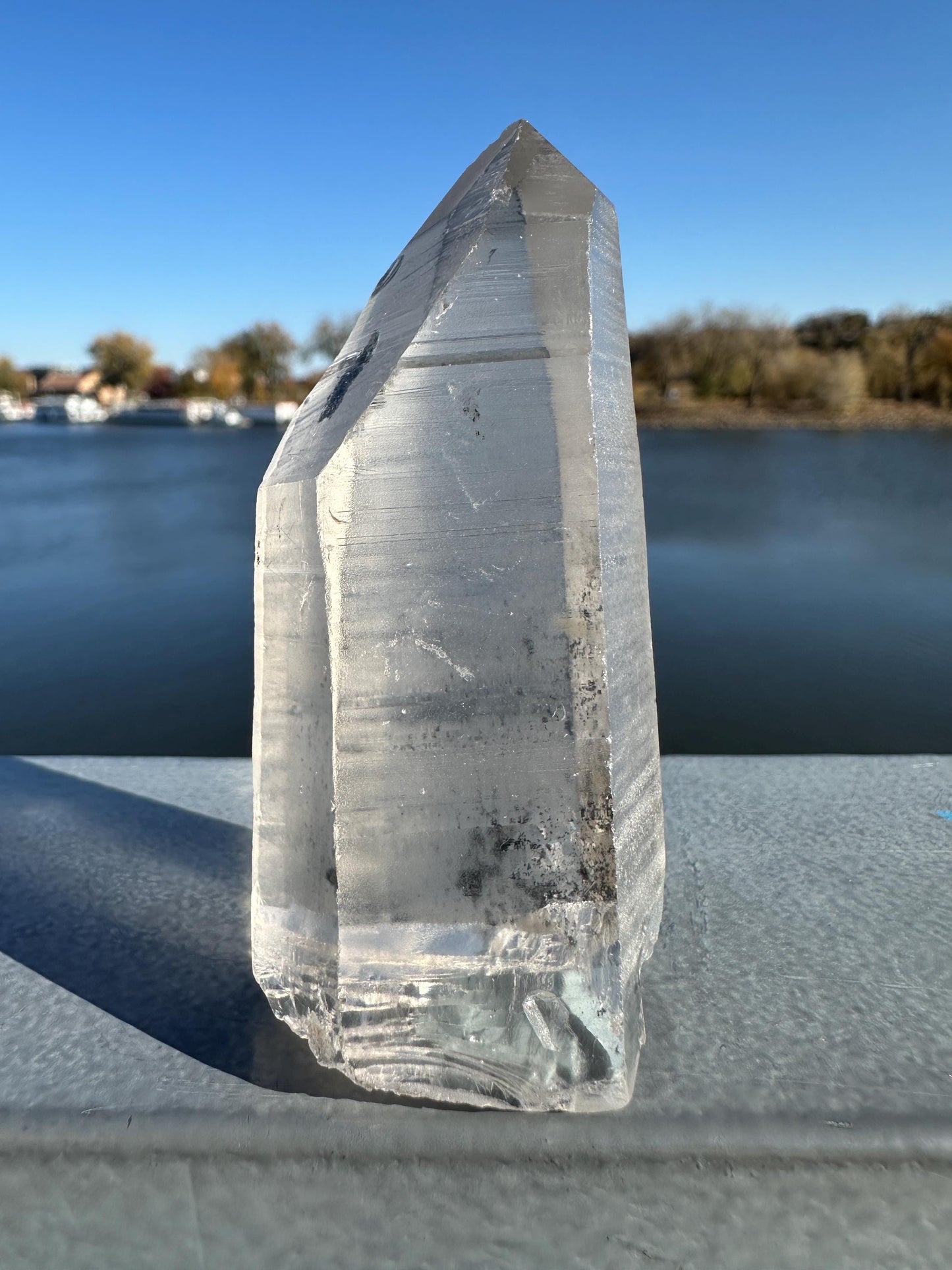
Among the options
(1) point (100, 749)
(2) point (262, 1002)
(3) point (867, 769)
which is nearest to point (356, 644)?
(2) point (262, 1002)

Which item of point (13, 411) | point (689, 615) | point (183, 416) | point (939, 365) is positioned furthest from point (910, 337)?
point (13, 411)

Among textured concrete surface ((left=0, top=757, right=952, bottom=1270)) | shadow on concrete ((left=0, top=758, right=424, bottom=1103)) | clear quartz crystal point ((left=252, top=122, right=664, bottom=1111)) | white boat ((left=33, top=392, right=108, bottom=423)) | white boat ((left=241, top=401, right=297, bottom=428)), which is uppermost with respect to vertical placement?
white boat ((left=33, top=392, right=108, bottom=423))

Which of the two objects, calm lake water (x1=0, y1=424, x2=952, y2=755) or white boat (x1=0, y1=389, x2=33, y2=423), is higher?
white boat (x1=0, y1=389, x2=33, y2=423)

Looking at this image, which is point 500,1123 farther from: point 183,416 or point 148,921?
point 183,416

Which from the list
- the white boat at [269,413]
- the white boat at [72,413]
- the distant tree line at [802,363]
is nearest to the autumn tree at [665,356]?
the distant tree line at [802,363]

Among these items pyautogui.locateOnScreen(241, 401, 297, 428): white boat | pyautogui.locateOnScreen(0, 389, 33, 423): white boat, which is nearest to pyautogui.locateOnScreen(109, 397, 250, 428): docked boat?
pyautogui.locateOnScreen(241, 401, 297, 428): white boat

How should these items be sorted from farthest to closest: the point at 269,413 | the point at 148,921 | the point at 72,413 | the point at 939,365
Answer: the point at 72,413, the point at 269,413, the point at 939,365, the point at 148,921

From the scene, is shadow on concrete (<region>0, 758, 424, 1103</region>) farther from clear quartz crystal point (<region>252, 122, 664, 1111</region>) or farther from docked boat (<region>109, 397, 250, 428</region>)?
docked boat (<region>109, 397, 250, 428</region>)
